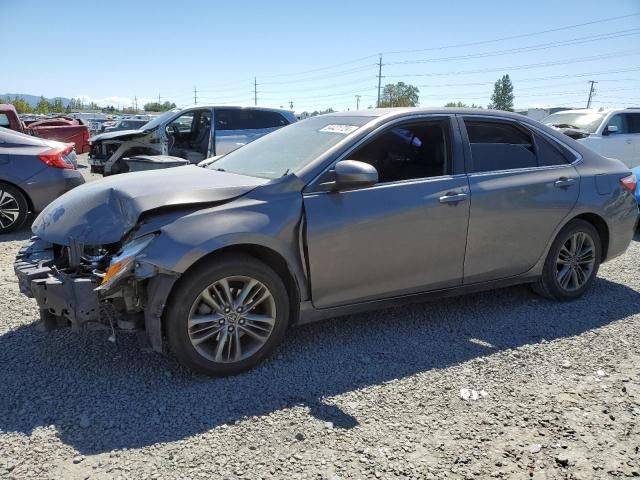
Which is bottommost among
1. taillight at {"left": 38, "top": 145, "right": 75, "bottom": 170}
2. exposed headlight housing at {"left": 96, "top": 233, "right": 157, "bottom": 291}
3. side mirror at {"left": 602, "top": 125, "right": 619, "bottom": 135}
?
exposed headlight housing at {"left": 96, "top": 233, "right": 157, "bottom": 291}

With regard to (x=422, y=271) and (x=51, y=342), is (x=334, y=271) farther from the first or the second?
(x=51, y=342)

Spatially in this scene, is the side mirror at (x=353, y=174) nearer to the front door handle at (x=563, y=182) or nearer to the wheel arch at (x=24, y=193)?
the front door handle at (x=563, y=182)

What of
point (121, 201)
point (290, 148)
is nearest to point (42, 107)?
point (290, 148)

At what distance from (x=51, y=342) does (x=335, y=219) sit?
2209 millimetres

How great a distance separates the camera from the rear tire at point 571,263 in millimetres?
4543

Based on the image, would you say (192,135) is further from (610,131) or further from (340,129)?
(610,131)

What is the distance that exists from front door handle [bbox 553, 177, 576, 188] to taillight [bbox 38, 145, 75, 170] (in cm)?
616

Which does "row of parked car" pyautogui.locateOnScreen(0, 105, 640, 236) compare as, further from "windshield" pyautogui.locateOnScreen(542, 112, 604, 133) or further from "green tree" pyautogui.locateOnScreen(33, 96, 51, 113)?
"green tree" pyautogui.locateOnScreen(33, 96, 51, 113)

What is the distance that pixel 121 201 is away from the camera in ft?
10.9

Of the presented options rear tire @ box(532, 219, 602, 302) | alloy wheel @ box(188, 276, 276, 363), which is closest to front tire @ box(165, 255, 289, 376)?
alloy wheel @ box(188, 276, 276, 363)

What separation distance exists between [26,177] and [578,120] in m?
12.0

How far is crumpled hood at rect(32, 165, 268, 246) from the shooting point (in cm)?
318

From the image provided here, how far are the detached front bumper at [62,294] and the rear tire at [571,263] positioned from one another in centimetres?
365

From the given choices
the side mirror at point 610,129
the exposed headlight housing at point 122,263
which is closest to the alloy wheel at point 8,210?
the exposed headlight housing at point 122,263
